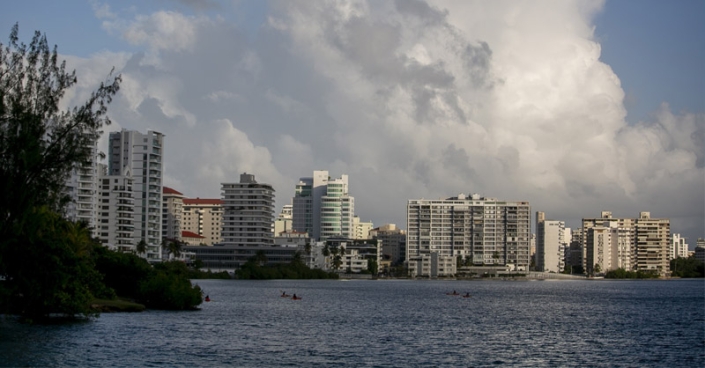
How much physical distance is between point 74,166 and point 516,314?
7322 centimetres

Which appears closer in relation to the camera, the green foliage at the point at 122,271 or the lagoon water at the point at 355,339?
the lagoon water at the point at 355,339

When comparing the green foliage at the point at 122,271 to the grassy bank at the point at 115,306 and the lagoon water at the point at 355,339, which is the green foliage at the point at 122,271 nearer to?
the grassy bank at the point at 115,306

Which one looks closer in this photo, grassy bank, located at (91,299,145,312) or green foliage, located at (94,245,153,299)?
grassy bank, located at (91,299,145,312)

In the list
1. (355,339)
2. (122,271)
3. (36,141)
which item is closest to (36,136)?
(36,141)

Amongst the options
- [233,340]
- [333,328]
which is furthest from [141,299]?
[233,340]

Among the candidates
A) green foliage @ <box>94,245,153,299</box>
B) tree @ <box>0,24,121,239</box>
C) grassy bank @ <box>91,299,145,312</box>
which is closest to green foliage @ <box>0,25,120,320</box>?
tree @ <box>0,24,121,239</box>

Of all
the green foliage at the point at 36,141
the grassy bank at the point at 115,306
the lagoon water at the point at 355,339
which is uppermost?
the green foliage at the point at 36,141

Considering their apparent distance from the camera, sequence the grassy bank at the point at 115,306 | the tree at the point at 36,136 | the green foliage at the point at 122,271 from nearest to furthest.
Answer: the tree at the point at 36,136
the grassy bank at the point at 115,306
the green foliage at the point at 122,271

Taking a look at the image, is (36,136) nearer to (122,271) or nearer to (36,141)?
(36,141)

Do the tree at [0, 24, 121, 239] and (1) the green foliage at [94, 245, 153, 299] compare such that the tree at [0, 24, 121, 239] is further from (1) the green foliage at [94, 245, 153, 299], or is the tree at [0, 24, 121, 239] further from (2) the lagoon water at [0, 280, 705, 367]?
(1) the green foliage at [94, 245, 153, 299]

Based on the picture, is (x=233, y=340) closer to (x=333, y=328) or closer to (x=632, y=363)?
(x=333, y=328)

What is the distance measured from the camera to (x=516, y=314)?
105 m

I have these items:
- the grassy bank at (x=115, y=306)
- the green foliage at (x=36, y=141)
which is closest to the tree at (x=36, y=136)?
the green foliage at (x=36, y=141)

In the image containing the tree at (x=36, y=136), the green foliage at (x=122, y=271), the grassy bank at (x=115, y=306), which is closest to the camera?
the tree at (x=36, y=136)
